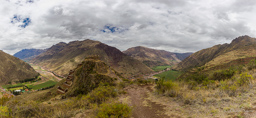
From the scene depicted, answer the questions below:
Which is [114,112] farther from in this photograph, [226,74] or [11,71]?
[11,71]

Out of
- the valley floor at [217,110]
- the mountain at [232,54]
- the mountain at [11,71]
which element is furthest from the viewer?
the mountain at [11,71]

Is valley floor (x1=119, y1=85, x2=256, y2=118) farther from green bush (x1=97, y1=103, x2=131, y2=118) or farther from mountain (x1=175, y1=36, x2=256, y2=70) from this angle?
mountain (x1=175, y1=36, x2=256, y2=70)

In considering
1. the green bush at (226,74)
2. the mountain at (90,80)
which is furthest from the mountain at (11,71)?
the green bush at (226,74)

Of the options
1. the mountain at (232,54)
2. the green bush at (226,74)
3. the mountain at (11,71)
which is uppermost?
the mountain at (232,54)

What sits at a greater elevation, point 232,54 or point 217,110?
point 232,54

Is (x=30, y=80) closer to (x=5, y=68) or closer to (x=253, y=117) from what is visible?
(x=5, y=68)

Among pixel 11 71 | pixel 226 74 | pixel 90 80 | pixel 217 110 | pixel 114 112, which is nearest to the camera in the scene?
pixel 217 110

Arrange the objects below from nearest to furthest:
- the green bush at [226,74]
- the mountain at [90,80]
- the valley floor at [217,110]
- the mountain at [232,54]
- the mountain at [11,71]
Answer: the valley floor at [217,110] → the green bush at [226,74] → the mountain at [90,80] → the mountain at [232,54] → the mountain at [11,71]

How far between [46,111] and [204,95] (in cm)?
1316

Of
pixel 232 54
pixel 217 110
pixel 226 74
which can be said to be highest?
pixel 232 54

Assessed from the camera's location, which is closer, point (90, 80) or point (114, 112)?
point (114, 112)

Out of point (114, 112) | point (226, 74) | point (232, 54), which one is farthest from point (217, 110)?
point (232, 54)

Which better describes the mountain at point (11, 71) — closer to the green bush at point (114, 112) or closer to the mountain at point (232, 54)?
the green bush at point (114, 112)

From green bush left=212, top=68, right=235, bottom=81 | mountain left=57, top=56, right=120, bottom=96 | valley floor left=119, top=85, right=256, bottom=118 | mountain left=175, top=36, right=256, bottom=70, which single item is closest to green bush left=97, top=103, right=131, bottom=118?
valley floor left=119, top=85, right=256, bottom=118
